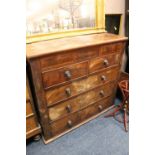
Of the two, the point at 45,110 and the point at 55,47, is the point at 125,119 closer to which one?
the point at 45,110

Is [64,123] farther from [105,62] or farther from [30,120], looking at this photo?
[105,62]

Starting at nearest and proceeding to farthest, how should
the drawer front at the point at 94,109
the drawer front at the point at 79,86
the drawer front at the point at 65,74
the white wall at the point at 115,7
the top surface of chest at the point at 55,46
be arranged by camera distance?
1. the top surface of chest at the point at 55,46
2. the drawer front at the point at 65,74
3. the drawer front at the point at 79,86
4. the drawer front at the point at 94,109
5. the white wall at the point at 115,7

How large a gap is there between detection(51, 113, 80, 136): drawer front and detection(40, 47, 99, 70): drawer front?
1.91 ft

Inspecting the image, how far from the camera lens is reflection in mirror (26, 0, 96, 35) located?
54.7 inches

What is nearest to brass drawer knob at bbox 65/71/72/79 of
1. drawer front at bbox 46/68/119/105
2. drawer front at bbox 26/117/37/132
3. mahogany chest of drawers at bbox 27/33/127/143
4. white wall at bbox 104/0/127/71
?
mahogany chest of drawers at bbox 27/33/127/143

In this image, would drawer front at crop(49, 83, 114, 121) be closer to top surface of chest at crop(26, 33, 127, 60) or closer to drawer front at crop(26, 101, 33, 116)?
drawer front at crop(26, 101, 33, 116)

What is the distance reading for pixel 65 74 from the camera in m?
1.34

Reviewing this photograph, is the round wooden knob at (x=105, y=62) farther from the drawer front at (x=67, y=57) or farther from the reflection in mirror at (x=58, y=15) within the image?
the reflection in mirror at (x=58, y=15)

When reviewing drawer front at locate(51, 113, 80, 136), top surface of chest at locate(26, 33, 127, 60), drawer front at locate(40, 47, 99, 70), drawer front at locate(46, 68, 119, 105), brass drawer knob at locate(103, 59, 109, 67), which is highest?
top surface of chest at locate(26, 33, 127, 60)

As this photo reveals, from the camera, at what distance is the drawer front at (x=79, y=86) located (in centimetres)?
138

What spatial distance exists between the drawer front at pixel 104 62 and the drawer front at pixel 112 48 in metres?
0.04

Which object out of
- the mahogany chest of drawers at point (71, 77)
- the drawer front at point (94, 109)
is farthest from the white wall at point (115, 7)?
the drawer front at point (94, 109)
